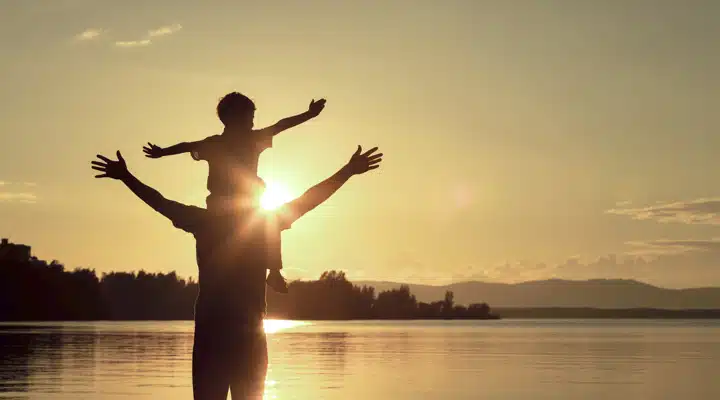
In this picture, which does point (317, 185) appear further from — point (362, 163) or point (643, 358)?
point (643, 358)

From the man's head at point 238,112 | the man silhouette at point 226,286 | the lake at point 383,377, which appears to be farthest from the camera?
the lake at point 383,377

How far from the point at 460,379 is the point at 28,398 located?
53.1 feet

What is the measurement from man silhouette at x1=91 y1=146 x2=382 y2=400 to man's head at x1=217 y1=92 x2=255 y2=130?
458 mm

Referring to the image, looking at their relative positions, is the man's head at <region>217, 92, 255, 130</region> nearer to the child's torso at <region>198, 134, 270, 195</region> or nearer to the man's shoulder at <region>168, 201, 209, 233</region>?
the child's torso at <region>198, 134, 270, 195</region>

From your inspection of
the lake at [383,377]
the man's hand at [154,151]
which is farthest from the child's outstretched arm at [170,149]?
the lake at [383,377]

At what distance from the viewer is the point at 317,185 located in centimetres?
666

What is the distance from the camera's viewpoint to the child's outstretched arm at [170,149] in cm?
661

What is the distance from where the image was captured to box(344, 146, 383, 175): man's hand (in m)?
6.62

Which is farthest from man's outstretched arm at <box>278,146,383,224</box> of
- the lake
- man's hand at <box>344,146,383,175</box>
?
the lake

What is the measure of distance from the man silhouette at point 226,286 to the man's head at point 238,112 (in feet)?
1.50

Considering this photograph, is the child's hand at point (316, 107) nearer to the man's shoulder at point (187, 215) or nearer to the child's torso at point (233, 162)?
the child's torso at point (233, 162)

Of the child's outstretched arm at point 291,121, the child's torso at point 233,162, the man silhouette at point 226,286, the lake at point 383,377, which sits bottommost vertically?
the lake at point 383,377

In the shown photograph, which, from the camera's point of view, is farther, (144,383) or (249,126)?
(144,383)

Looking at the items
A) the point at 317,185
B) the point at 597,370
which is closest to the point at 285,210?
the point at 317,185
